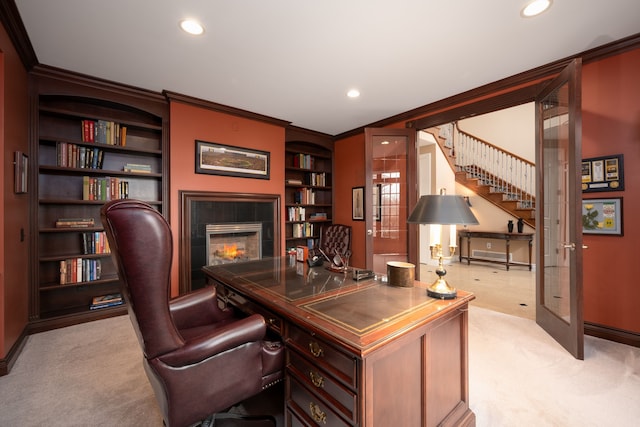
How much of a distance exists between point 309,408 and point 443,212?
3.73 ft

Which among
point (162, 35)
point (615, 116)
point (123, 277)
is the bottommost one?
point (123, 277)

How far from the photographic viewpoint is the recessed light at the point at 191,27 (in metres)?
2.15

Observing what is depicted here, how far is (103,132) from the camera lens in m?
3.19

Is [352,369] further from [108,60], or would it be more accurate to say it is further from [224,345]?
[108,60]

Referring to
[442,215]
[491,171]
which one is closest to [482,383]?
[442,215]

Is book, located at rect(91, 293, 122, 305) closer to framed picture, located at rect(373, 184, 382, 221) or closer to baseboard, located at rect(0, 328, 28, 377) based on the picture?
baseboard, located at rect(0, 328, 28, 377)

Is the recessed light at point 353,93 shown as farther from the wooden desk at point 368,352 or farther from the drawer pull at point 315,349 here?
the drawer pull at point 315,349

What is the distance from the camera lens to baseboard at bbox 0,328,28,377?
2053 mm

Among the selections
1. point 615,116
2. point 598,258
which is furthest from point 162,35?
point 598,258

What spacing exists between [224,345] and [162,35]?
2.53 m

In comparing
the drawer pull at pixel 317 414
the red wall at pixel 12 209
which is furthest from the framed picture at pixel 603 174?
the red wall at pixel 12 209

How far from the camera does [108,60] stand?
106 inches

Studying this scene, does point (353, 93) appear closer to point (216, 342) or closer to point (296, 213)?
point (296, 213)

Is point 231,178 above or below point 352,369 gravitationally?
above
